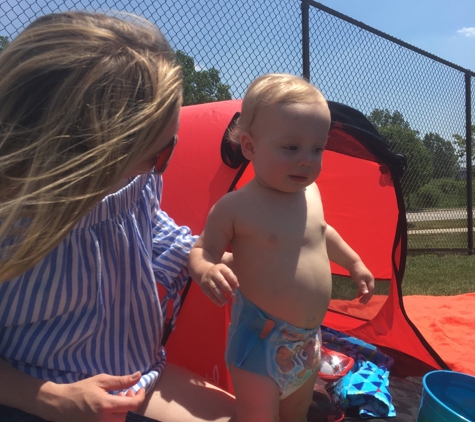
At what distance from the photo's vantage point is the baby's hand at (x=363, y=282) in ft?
4.94

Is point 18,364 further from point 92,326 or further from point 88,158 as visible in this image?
point 88,158

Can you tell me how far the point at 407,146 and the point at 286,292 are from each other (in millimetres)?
4807

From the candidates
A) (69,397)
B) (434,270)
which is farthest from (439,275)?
(69,397)

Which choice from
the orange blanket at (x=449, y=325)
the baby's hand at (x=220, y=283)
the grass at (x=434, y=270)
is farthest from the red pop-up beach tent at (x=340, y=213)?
the baby's hand at (x=220, y=283)

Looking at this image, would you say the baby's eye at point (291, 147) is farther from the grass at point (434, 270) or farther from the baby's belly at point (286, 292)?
the grass at point (434, 270)

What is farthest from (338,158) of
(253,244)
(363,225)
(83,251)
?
(83,251)

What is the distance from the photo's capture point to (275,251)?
1.35m

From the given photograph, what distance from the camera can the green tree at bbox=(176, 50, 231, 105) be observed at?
354 centimetres

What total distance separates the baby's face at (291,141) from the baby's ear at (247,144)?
4 cm

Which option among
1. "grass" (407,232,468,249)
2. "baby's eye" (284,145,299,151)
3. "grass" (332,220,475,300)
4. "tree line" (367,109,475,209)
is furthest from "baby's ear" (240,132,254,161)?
"grass" (407,232,468,249)

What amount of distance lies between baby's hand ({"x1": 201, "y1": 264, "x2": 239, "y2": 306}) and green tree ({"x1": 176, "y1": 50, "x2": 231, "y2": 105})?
8.45ft

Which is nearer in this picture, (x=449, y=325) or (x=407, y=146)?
(x=449, y=325)

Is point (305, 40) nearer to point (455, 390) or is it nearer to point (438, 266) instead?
point (438, 266)

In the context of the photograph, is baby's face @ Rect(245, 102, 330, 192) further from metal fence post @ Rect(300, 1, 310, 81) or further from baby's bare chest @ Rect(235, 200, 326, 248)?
metal fence post @ Rect(300, 1, 310, 81)
